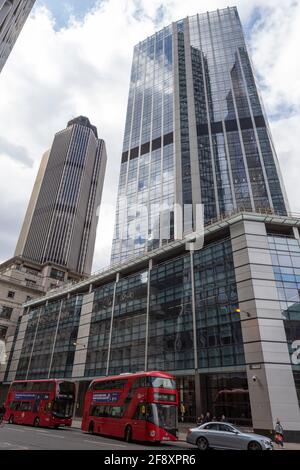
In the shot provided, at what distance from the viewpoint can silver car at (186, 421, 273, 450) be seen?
44.7 ft

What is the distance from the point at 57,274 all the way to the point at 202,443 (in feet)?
251

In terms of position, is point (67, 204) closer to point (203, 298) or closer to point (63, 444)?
point (203, 298)

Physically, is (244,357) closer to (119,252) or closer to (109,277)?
(109,277)

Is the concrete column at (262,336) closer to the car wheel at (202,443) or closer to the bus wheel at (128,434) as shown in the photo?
the car wheel at (202,443)

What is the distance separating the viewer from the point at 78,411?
40688mm

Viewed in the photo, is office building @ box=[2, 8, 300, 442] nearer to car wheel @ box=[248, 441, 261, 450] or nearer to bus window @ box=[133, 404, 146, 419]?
car wheel @ box=[248, 441, 261, 450]

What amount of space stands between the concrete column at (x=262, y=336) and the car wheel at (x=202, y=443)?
10462mm

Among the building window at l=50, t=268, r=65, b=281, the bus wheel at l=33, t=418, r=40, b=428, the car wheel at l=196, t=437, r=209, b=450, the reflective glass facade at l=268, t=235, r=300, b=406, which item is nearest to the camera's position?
the car wheel at l=196, t=437, r=209, b=450

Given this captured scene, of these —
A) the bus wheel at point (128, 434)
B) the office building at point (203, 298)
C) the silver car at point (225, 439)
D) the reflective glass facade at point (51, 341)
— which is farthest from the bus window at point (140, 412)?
the reflective glass facade at point (51, 341)

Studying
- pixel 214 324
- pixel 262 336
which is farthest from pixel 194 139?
pixel 262 336

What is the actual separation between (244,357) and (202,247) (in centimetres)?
1312

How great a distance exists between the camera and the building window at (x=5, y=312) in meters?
63.8

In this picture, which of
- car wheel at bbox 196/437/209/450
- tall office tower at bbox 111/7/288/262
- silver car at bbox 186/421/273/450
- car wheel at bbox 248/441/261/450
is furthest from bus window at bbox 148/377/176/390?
tall office tower at bbox 111/7/288/262

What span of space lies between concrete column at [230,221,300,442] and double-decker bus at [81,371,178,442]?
32.1 feet
